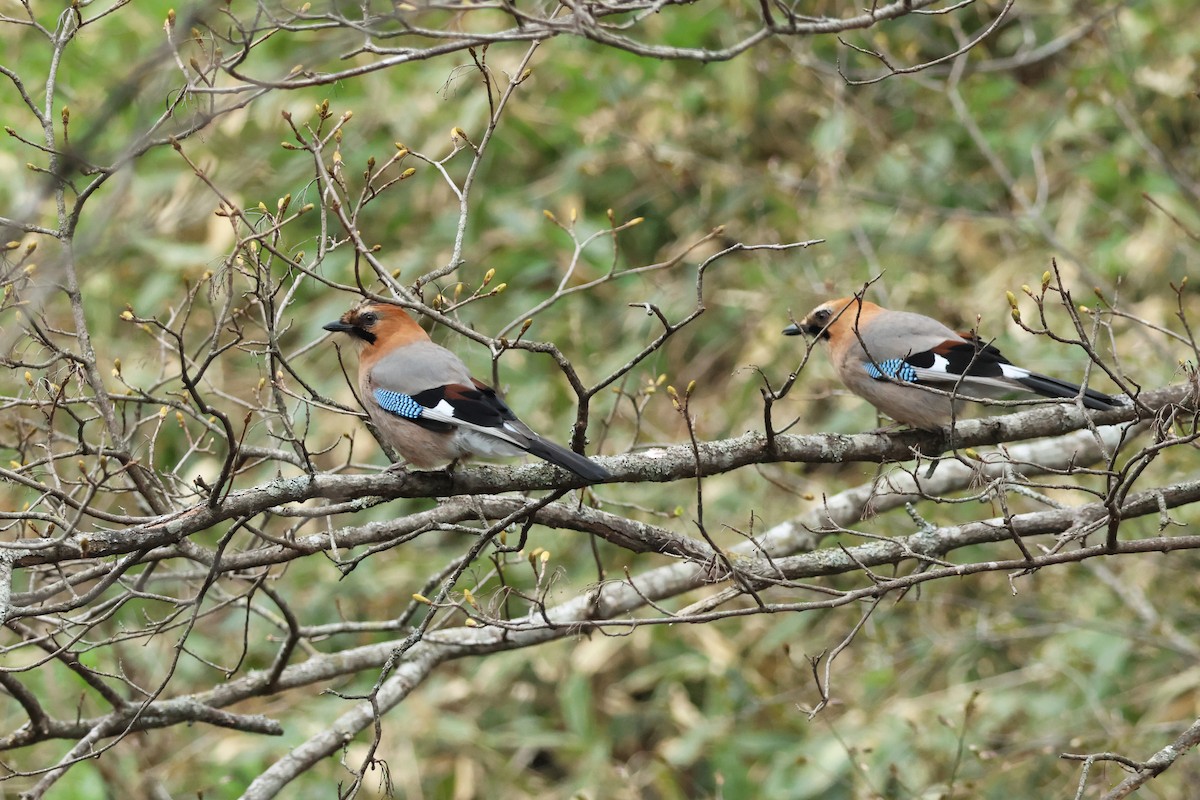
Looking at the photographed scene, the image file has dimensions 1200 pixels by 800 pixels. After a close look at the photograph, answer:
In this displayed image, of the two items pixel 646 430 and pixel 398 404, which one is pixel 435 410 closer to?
pixel 398 404

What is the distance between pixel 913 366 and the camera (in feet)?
19.2

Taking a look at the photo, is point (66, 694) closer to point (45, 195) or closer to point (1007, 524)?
point (1007, 524)

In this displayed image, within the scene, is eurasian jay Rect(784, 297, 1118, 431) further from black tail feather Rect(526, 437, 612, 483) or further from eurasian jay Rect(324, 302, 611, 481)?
black tail feather Rect(526, 437, 612, 483)

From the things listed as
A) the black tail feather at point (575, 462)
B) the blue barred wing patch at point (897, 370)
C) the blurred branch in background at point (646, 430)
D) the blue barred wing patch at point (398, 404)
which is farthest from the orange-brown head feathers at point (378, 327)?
the blue barred wing patch at point (897, 370)

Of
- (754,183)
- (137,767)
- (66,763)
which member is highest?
(754,183)

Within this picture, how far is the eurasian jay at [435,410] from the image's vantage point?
4.91 meters

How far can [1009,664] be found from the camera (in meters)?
8.31

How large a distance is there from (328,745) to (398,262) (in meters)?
5.47

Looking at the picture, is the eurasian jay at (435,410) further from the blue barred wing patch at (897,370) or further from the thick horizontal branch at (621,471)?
the blue barred wing patch at (897,370)

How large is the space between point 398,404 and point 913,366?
2372 millimetres

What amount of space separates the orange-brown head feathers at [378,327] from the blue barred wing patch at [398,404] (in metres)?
0.53

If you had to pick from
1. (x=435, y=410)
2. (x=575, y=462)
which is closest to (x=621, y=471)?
(x=575, y=462)

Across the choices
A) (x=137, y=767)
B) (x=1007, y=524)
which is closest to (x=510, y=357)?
(x=137, y=767)

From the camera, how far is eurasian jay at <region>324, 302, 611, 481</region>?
16.1 feet
